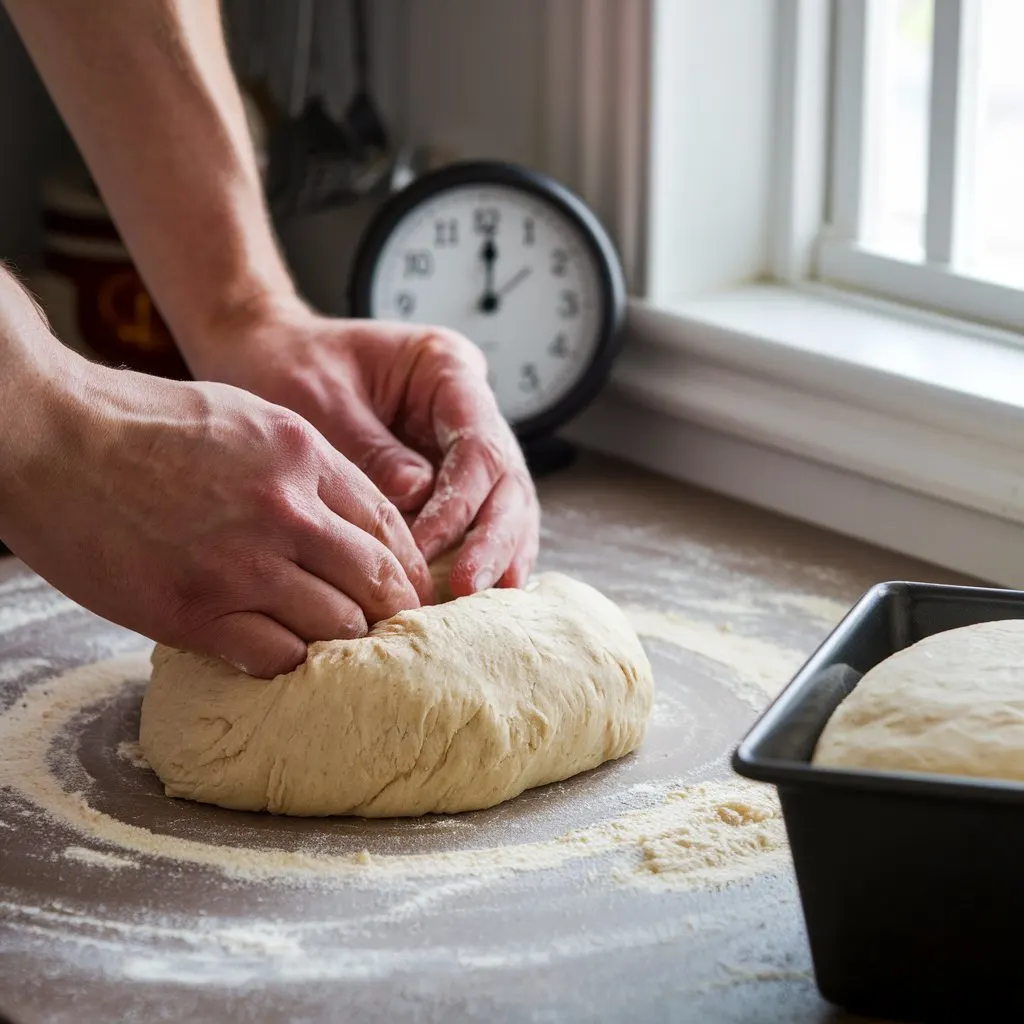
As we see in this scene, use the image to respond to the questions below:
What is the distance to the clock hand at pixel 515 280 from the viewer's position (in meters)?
1.80

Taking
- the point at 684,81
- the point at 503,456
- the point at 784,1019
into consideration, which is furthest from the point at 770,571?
the point at 784,1019

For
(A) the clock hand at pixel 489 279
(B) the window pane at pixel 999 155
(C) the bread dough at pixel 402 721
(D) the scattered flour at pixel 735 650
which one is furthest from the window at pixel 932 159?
(C) the bread dough at pixel 402 721

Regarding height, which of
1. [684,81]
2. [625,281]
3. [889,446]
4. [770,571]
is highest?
[684,81]

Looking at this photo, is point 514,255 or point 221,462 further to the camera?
point 514,255

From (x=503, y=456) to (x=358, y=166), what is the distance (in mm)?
851

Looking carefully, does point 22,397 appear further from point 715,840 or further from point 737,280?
point 737,280

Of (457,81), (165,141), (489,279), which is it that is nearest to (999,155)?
(489,279)

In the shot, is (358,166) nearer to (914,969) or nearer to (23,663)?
(23,663)

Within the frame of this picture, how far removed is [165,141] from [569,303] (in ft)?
1.73

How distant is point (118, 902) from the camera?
3.24 feet

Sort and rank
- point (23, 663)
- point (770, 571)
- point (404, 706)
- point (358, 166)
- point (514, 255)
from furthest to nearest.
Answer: point (358, 166), point (514, 255), point (770, 571), point (23, 663), point (404, 706)

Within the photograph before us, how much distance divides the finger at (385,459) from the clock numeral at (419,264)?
0.40 metres

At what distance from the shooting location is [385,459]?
1375 millimetres

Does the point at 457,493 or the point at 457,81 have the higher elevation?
the point at 457,81
